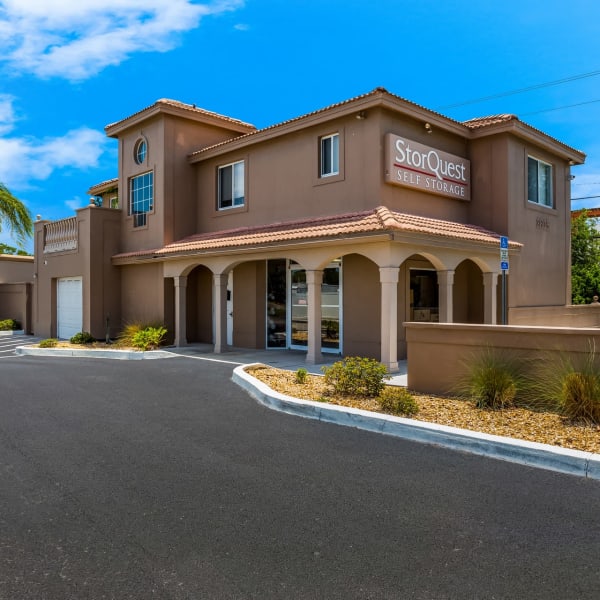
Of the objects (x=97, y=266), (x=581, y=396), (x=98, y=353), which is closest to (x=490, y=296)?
(x=581, y=396)

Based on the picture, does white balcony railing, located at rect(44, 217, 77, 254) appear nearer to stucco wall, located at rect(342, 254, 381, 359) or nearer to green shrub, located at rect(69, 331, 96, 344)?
green shrub, located at rect(69, 331, 96, 344)

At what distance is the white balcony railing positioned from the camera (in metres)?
19.8

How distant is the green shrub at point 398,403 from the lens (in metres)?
7.29

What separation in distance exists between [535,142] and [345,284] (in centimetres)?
700

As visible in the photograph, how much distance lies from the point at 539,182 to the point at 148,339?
12.2m

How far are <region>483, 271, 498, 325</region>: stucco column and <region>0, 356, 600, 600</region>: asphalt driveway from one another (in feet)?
26.5

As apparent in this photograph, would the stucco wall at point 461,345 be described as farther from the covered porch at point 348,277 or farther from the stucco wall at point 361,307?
the stucco wall at point 361,307

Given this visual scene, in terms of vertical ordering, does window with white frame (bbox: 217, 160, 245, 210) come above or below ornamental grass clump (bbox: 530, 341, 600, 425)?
above

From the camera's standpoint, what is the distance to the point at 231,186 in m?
17.0

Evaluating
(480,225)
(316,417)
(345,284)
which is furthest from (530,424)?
(480,225)

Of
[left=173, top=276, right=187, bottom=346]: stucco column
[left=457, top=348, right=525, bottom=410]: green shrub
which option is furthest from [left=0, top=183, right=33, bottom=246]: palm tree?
[left=457, top=348, right=525, bottom=410]: green shrub

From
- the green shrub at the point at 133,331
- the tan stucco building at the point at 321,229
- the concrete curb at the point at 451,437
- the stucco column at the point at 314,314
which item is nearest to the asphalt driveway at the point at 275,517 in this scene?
the concrete curb at the point at 451,437

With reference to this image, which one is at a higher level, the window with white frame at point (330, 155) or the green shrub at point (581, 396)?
the window with white frame at point (330, 155)

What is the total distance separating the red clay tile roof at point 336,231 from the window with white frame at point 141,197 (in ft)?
7.36
